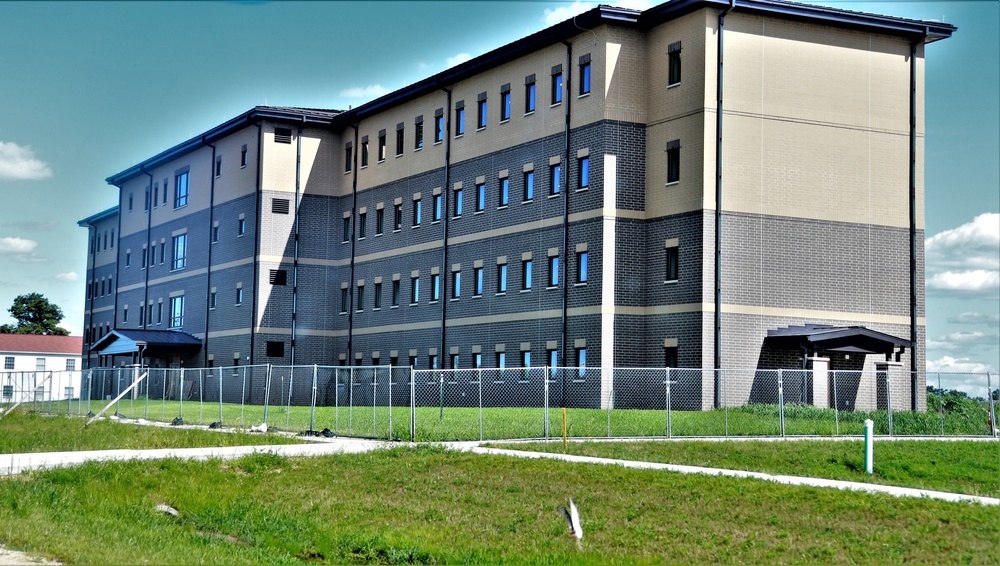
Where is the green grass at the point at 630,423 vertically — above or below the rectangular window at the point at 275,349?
below

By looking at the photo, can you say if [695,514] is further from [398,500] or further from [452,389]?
[452,389]

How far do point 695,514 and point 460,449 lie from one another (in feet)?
26.9

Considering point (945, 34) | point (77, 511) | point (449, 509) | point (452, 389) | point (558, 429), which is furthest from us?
point (452, 389)

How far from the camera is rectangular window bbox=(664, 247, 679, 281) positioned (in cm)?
4041

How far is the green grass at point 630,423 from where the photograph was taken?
99.9 feet

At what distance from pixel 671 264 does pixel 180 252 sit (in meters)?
35.5

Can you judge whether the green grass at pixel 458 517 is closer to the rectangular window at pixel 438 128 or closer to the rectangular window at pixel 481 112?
the rectangular window at pixel 481 112

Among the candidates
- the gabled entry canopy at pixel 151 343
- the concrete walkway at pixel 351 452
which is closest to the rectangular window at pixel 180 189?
the gabled entry canopy at pixel 151 343

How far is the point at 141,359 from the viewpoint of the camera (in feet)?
205

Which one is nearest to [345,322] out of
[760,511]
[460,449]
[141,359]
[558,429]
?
[141,359]

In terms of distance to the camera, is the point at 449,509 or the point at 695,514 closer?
the point at 695,514

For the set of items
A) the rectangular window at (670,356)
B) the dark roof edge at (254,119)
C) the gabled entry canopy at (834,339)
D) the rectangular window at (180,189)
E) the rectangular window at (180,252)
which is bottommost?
the rectangular window at (670,356)

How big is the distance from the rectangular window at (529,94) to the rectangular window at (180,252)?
1101 inches

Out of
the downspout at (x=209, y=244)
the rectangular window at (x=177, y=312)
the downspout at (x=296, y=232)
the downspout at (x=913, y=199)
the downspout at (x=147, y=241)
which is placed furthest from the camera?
the downspout at (x=147, y=241)
